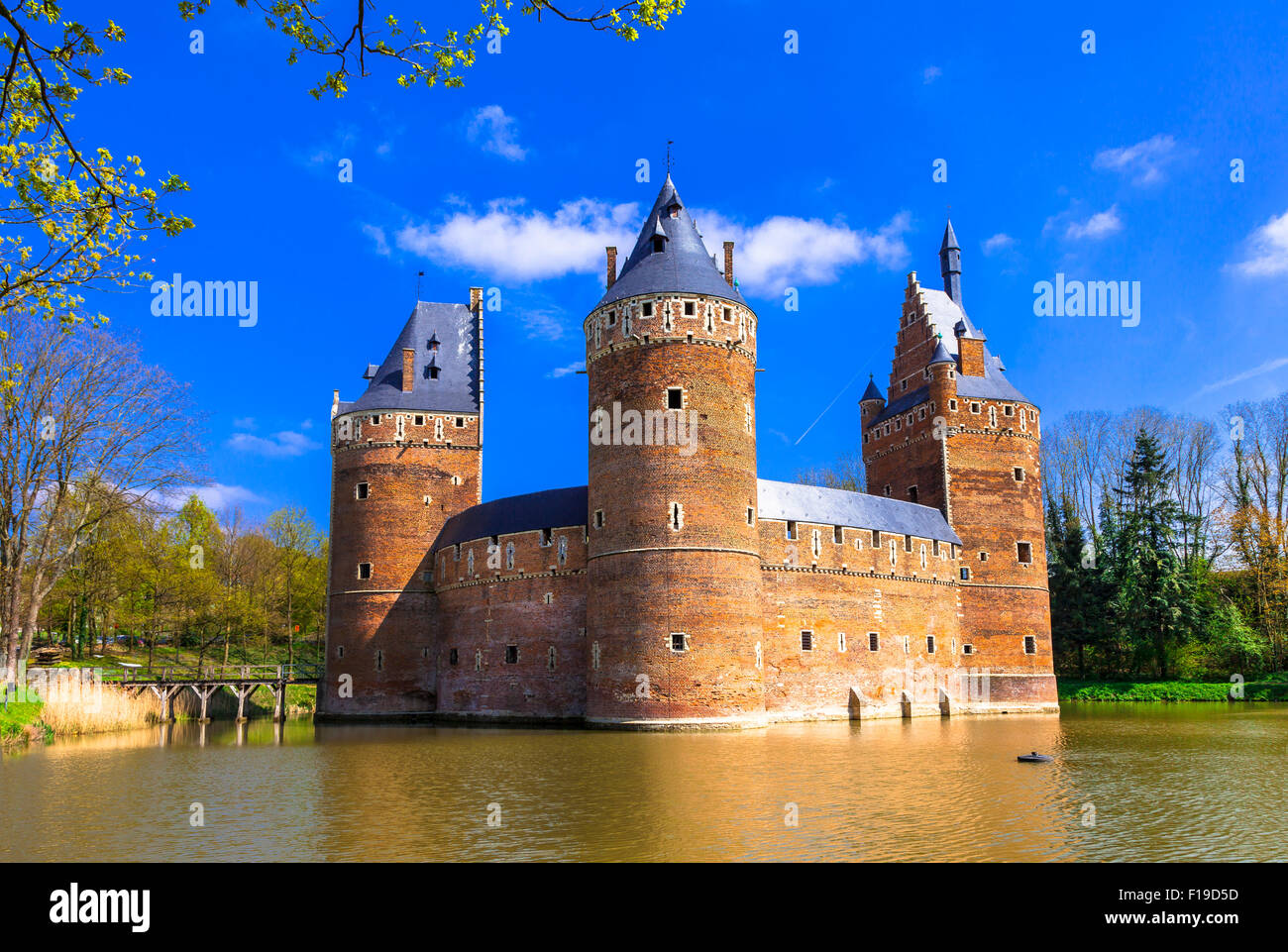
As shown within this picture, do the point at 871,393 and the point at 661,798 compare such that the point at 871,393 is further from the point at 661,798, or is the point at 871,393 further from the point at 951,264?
the point at 661,798

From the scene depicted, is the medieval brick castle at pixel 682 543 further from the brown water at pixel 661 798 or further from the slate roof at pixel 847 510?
the brown water at pixel 661 798

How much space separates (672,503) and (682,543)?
3.89ft

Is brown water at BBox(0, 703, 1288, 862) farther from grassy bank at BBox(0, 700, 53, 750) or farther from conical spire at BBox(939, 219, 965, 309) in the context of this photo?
conical spire at BBox(939, 219, 965, 309)

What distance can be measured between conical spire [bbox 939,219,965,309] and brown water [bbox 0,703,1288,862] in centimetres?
2502

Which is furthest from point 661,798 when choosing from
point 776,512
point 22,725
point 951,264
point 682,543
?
point 951,264

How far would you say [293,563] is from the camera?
56938mm

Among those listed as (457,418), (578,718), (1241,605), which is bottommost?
(578,718)

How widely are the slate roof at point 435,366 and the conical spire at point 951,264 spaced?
22.0 m

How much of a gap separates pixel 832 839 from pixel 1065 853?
2.54 metres

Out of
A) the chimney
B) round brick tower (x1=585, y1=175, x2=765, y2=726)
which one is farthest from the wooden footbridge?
round brick tower (x1=585, y1=175, x2=765, y2=726)

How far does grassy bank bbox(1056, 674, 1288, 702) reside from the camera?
1679 inches

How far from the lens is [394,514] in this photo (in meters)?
37.5

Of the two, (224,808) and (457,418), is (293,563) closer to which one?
(457,418)
